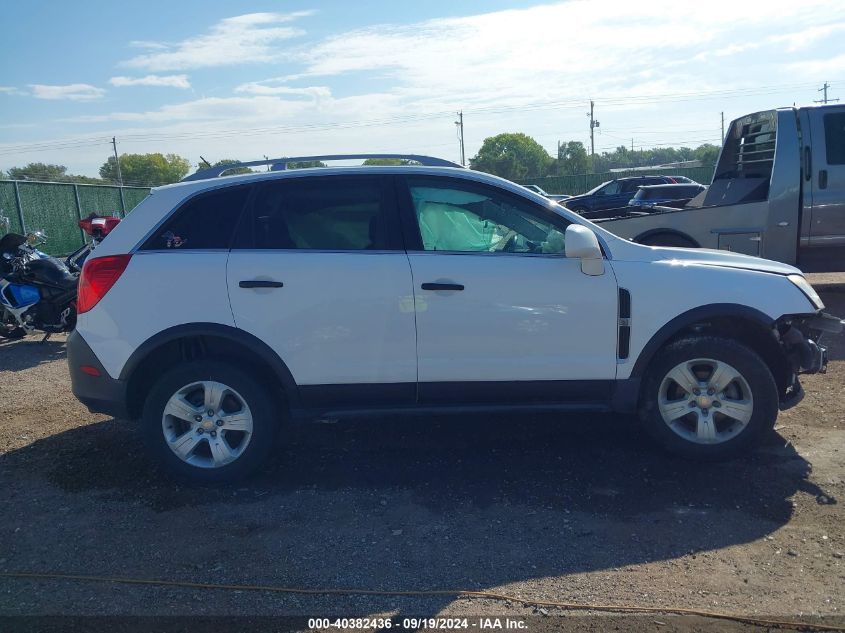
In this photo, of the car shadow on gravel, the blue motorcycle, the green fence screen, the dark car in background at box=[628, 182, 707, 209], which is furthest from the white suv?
the dark car in background at box=[628, 182, 707, 209]

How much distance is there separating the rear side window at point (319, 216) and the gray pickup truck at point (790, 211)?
5344mm

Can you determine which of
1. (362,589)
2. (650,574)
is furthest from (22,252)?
(650,574)

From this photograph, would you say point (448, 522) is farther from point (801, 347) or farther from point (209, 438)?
point (801, 347)

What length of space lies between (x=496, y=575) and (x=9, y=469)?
11.7ft

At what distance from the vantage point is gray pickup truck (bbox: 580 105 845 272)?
879 centimetres

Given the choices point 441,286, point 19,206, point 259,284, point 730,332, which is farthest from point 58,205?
point 730,332

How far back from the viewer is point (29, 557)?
3854 mm

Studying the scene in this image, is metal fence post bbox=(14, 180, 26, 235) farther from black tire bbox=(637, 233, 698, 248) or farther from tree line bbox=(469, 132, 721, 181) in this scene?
tree line bbox=(469, 132, 721, 181)

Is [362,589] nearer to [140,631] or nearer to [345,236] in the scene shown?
[140,631]

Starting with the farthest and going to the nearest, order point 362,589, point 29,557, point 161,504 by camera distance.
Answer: point 161,504, point 29,557, point 362,589

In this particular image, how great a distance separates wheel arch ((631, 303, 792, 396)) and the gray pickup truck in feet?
14.0

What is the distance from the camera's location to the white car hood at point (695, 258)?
15.4 ft

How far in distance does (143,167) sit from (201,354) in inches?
2520

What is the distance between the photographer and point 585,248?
4391mm
